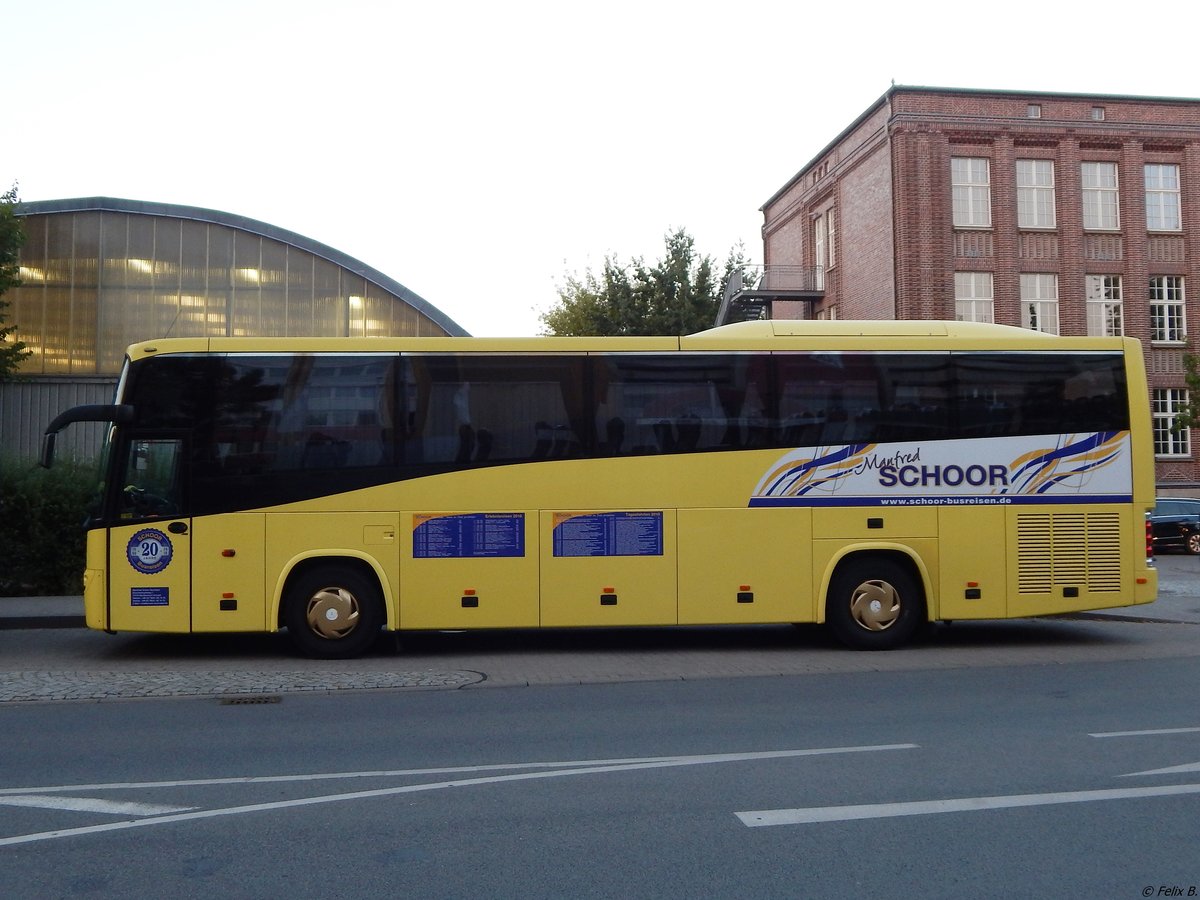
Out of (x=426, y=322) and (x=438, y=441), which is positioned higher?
(x=426, y=322)

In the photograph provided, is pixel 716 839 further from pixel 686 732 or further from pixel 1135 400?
pixel 1135 400

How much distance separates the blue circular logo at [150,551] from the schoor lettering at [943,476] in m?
7.75

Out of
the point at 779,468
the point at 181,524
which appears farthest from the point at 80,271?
the point at 779,468

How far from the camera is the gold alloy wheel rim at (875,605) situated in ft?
42.6

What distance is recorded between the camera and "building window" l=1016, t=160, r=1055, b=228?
3744 centimetres

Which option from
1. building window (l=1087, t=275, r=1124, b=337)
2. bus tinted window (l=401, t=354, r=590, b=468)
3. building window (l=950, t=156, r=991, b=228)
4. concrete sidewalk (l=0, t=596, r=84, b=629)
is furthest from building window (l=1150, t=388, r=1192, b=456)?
concrete sidewalk (l=0, t=596, r=84, b=629)

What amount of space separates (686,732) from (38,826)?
14.0 feet

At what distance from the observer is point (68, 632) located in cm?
1534

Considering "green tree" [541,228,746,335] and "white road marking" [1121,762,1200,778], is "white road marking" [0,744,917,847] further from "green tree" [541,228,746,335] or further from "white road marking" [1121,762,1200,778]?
"green tree" [541,228,746,335]

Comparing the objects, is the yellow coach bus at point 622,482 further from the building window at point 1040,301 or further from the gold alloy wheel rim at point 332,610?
the building window at point 1040,301

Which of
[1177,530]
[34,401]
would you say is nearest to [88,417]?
[34,401]

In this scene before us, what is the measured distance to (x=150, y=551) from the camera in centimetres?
1226

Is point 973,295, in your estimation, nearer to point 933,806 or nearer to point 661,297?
point 661,297

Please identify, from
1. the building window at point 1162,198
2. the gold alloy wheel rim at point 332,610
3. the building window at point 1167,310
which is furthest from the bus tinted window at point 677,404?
the building window at point 1162,198
